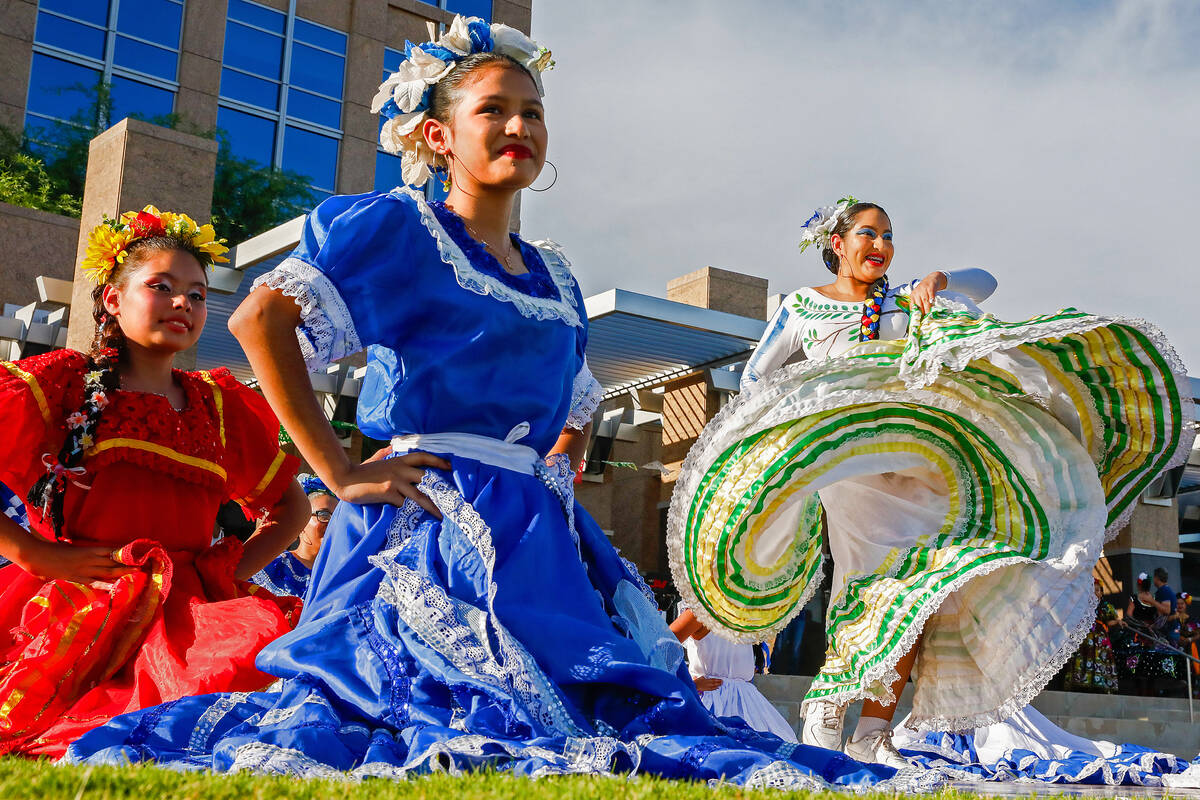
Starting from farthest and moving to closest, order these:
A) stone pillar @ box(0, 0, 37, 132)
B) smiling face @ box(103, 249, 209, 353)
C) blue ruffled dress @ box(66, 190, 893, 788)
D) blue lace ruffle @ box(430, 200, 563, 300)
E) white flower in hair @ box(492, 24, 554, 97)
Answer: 1. stone pillar @ box(0, 0, 37, 132)
2. smiling face @ box(103, 249, 209, 353)
3. white flower in hair @ box(492, 24, 554, 97)
4. blue lace ruffle @ box(430, 200, 563, 300)
5. blue ruffled dress @ box(66, 190, 893, 788)

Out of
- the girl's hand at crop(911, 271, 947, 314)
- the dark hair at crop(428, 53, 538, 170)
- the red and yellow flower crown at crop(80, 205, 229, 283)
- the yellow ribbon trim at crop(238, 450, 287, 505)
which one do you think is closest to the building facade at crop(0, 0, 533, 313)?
the red and yellow flower crown at crop(80, 205, 229, 283)

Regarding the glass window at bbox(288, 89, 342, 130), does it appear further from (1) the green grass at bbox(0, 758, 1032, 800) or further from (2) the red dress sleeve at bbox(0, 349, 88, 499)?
(1) the green grass at bbox(0, 758, 1032, 800)

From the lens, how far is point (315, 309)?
9.11 feet

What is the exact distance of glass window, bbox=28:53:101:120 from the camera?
77.6 ft

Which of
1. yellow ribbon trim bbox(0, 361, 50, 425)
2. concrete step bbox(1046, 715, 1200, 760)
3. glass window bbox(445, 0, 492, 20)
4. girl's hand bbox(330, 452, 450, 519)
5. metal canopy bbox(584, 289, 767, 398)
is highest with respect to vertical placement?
glass window bbox(445, 0, 492, 20)

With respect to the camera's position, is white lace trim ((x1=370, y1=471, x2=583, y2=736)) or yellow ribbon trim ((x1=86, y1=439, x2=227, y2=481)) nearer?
white lace trim ((x1=370, y1=471, x2=583, y2=736))

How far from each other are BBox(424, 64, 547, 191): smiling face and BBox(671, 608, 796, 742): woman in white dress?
15.1 feet

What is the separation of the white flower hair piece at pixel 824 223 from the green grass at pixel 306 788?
134 inches

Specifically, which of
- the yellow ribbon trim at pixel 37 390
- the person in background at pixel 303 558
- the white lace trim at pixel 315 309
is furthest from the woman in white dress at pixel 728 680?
the white lace trim at pixel 315 309

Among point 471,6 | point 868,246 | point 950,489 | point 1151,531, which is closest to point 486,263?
point 950,489

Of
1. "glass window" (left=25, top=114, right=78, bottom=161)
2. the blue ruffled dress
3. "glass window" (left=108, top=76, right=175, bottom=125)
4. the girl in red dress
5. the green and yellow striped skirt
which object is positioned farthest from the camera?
"glass window" (left=108, top=76, right=175, bottom=125)

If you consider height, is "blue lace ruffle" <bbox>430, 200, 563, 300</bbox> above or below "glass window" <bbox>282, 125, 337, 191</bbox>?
below

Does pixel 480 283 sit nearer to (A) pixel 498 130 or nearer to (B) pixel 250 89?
(A) pixel 498 130

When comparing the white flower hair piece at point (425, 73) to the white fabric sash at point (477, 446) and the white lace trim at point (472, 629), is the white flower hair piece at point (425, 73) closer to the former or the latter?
the white fabric sash at point (477, 446)
